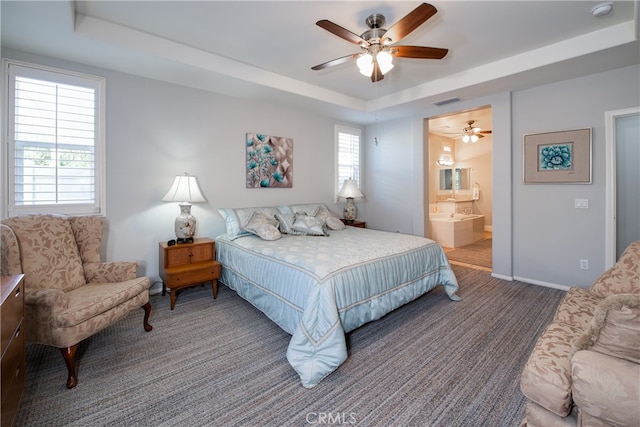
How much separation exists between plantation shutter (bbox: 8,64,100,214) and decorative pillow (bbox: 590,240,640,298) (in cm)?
478

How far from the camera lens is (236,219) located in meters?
3.73

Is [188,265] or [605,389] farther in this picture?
[188,265]

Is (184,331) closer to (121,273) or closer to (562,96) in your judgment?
(121,273)

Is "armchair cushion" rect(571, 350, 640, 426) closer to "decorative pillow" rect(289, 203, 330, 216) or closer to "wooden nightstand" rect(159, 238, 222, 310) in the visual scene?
"wooden nightstand" rect(159, 238, 222, 310)

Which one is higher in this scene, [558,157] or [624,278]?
[558,157]

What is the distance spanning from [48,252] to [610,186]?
5.74 meters

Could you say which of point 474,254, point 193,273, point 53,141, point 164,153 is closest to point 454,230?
point 474,254

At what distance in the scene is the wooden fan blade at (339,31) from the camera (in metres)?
2.14

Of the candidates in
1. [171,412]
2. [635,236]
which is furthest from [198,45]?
[635,236]

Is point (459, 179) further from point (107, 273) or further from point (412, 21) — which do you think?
point (107, 273)

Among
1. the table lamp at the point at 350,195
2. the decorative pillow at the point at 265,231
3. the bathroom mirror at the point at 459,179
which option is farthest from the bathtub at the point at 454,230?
the decorative pillow at the point at 265,231

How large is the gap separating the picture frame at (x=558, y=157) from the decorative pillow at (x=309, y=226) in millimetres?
2904

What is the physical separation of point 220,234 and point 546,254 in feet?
14.7

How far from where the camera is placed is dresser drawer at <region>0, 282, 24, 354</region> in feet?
4.42
